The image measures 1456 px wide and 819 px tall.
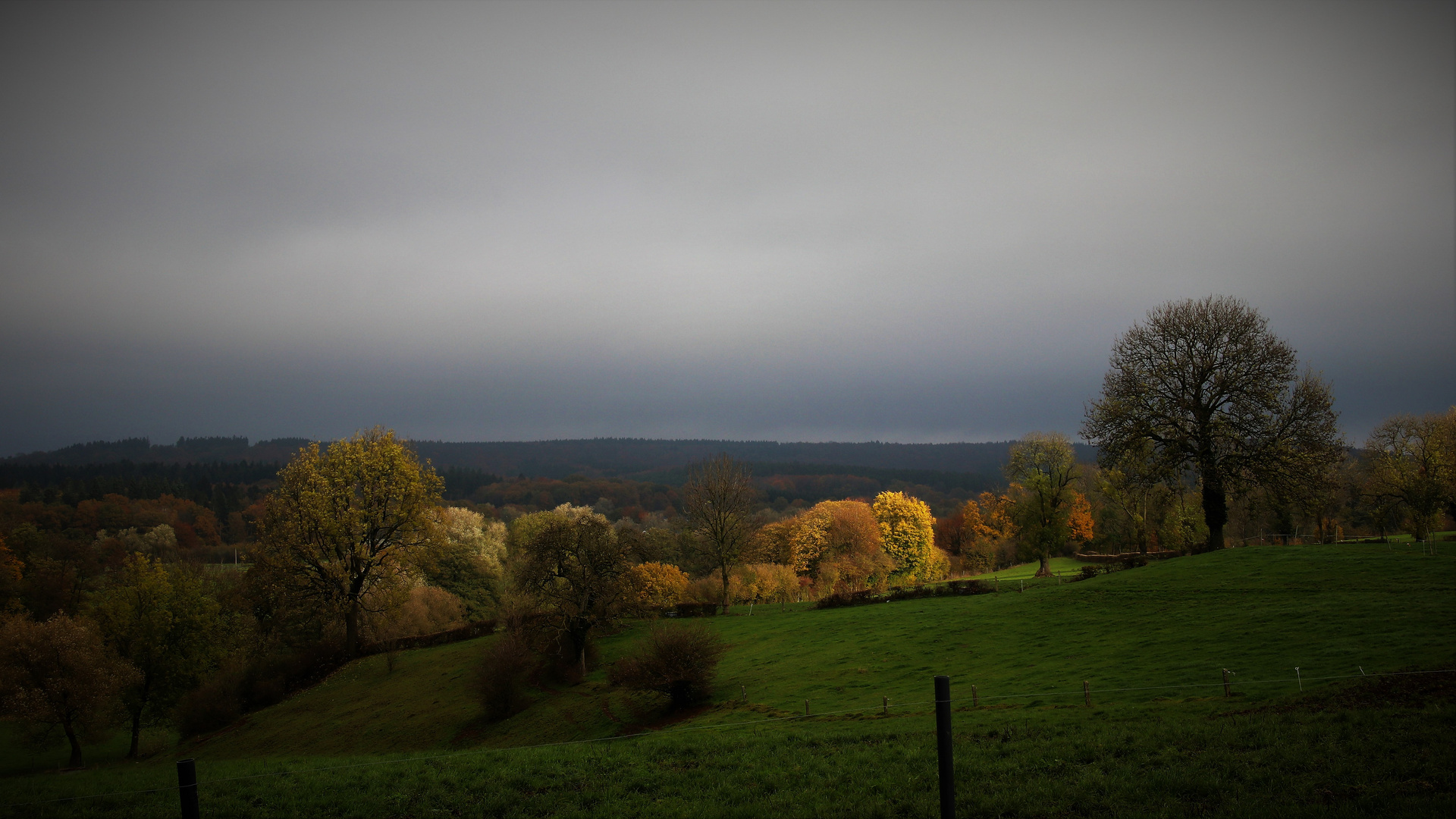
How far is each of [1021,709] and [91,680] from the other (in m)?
41.1

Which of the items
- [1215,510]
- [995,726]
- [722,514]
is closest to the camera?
[995,726]

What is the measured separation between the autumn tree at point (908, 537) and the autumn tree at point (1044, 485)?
14.0m

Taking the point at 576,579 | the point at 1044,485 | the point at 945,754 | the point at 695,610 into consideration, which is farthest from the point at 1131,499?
the point at 945,754

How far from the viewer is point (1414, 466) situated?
54469 millimetres

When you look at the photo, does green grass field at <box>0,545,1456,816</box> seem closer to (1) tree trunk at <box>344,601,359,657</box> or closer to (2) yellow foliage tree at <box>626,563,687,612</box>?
(1) tree trunk at <box>344,601,359,657</box>

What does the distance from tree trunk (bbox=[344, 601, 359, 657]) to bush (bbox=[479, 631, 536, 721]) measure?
13200mm

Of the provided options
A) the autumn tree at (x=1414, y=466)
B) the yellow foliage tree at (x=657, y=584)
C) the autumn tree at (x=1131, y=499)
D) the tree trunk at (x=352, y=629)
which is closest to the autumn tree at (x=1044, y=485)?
the autumn tree at (x=1131, y=499)

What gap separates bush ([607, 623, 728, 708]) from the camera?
2784 centimetres

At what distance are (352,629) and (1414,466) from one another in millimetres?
80833

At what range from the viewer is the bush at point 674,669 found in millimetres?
27844

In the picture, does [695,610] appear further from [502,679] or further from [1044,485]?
[1044,485]

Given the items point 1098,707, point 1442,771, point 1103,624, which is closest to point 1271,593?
point 1103,624

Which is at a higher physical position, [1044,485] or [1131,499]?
[1044,485]

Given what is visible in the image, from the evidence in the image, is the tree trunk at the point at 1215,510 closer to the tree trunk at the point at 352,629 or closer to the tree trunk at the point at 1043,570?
the tree trunk at the point at 1043,570
